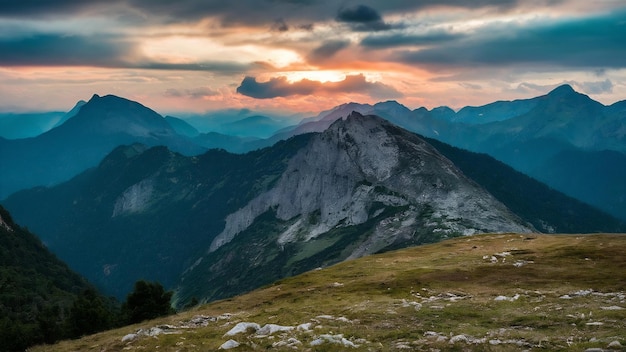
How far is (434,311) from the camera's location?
2079 inches

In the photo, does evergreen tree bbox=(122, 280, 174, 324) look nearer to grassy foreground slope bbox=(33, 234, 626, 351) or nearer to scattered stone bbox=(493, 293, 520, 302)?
grassy foreground slope bbox=(33, 234, 626, 351)

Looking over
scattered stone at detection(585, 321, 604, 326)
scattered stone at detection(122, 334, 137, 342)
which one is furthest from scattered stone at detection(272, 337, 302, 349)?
scattered stone at detection(585, 321, 604, 326)

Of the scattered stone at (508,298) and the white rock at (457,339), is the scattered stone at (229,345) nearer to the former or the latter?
the white rock at (457,339)

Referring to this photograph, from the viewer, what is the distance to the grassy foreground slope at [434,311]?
40.8 meters

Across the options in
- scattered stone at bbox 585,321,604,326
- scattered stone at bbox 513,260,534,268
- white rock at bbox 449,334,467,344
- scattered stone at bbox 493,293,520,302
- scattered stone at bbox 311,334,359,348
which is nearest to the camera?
white rock at bbox 449,334,467,344

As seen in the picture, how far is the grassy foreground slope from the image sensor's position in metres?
40.8

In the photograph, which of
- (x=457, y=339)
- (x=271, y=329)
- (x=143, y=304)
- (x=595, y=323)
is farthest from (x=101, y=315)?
(x=595, y=323)

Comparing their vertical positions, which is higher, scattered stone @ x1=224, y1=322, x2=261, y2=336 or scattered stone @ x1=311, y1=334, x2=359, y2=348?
scattered stone @ x1=311, y1=334, x2=359, y2=348

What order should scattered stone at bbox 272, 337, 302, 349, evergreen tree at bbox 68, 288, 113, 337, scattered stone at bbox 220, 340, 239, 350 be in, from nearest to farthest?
scattered stone at bbox 272, 337, 302, 349 < scattered stone at bbox 220, 340, 239, 350 < evergreen tree at bbox 68, 288, 113, 337

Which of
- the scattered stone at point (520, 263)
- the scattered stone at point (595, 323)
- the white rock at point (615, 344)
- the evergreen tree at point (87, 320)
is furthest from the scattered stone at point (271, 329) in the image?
the evergreen tree at point (87, 320)

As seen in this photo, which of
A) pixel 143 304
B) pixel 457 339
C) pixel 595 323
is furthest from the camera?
pixel 143 304

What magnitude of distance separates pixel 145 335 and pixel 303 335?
21690 mm

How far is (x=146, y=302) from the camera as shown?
106688 millimetres

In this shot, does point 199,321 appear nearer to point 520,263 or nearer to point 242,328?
point 242,328
